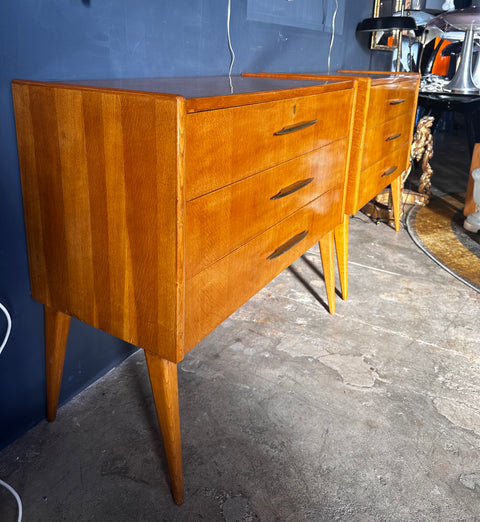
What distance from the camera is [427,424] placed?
48.6 inches

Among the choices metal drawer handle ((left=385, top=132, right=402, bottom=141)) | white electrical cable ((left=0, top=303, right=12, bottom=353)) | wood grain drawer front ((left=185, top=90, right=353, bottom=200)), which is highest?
wood grain drawer front ((left=185, top=90, right=353, bottom=200))

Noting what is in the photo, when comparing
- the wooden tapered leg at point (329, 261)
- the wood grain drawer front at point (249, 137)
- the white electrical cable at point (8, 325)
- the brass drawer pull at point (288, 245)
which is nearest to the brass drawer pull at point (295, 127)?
the wood grain drawer front at point (249, 137)

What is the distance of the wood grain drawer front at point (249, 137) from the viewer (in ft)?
2.62

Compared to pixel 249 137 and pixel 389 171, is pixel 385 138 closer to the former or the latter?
pixel 389 171

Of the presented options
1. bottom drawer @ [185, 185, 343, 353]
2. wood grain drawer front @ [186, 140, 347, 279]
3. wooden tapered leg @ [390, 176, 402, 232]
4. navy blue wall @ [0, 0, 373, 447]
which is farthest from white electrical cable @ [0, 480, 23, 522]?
wooden tapered leg @ [390, 176, 402, 232]

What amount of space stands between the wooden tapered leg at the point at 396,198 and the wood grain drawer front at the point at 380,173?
14cm

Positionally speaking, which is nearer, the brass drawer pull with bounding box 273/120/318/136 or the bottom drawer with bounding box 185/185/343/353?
the bottom drawer with bounding box 185/185/343/353

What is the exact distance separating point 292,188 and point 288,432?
0.61 m

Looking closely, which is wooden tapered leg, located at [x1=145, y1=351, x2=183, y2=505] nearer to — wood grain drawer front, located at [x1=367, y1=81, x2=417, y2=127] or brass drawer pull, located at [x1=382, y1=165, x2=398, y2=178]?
wood grain drawer front, located at [x1=367, y1=81, x2=417, y2=127]

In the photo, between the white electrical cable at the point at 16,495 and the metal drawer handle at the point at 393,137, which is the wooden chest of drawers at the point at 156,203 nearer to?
the white electrical cable at the point at 16,495

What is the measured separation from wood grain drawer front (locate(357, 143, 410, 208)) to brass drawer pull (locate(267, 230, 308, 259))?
447 mm

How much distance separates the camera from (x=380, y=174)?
1.87 meters

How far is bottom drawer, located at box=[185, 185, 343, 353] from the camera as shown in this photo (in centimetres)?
92

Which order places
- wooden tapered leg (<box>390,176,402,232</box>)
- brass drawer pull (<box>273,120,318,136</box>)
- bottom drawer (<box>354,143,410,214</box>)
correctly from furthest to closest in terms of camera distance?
1. wooden tapered leg (<box>390,176,402,232</box>)
2. bottom drawer (<box>354,143,410,214</box>)
3. brass drawer pull (<box>273,120,318,136</box>)
